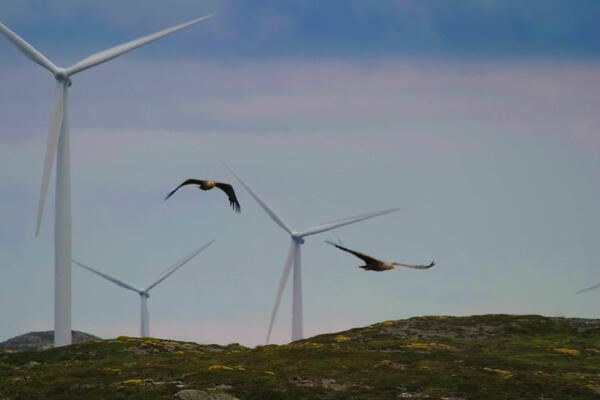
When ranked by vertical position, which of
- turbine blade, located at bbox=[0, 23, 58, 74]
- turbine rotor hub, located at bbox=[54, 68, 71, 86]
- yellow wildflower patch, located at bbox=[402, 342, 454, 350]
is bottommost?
yellow wildflower patch, located at bbox=[402, 342, 454, 350]

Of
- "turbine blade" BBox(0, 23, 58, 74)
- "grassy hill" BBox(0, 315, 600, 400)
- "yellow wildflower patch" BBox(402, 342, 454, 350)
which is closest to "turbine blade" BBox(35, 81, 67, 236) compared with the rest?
"turbine blade" BBox(0, 23, 58, 74)

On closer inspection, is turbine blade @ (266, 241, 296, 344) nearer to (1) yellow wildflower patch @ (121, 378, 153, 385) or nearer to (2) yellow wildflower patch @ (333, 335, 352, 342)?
(2) yellow wildflower patch @ (333, 335, 352, 342)

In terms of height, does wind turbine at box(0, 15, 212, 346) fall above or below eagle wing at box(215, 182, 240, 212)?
above

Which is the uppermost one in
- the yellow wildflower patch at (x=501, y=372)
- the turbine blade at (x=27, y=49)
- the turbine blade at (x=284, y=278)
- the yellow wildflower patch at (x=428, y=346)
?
the turbine blade at (x=27, y=49)

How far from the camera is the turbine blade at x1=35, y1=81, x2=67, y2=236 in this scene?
78.6 m

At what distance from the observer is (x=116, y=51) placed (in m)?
93.6

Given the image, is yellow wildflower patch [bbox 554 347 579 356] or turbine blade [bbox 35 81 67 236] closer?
yellow wildflower patch [bbox 554 347 579 356]

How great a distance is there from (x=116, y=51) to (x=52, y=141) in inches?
614

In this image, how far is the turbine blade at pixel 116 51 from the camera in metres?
90.6

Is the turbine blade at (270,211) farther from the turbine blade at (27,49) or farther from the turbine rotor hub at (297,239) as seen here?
the turbine blade at (27,49)

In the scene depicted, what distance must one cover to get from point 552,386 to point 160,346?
1543 inches

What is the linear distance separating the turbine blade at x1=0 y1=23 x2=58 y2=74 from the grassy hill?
3322cm

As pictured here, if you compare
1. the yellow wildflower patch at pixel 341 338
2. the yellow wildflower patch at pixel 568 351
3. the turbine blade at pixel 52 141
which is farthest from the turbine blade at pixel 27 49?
the yellow wildflower patch at pixel 568 351

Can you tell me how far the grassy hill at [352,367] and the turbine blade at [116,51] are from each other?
106 ft
